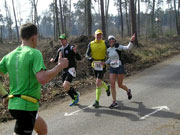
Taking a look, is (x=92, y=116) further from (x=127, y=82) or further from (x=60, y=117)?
(x=127, y=82)

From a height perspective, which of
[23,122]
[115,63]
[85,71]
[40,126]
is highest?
[115,63]

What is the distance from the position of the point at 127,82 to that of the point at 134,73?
Result: 2093 mm

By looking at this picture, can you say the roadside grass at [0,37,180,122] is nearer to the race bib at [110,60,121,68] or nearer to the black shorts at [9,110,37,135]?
the race bib at [110,60,121,68]

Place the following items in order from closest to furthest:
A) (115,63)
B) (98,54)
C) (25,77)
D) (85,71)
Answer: (25,77)
(115,63)
(98,54)
(85,71)

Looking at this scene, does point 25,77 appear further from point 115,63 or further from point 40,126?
point 115,63

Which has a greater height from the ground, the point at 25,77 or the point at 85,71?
the point at 25,77

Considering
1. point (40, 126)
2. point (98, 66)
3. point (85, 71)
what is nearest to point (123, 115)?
point (98, 66)

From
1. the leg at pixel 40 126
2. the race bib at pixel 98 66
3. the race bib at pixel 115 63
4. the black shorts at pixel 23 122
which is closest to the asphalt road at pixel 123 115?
the race bib at pixel 98 66

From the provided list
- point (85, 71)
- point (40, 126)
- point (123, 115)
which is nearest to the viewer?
point (40, 126)

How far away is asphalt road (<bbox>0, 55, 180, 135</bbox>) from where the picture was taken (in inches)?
208

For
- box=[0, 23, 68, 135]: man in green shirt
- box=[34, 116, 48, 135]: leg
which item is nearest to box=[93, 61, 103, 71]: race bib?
box=[34, 116, 48, 135]: leg

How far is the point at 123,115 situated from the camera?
6.18m

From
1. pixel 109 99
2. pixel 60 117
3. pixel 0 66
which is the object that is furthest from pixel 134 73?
pixel 0 66

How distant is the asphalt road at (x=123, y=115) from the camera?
528 cm
